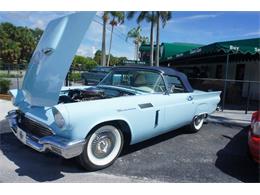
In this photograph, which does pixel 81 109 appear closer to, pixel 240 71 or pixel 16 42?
pixel 240 71

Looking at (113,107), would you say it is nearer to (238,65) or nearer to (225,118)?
(225,118)

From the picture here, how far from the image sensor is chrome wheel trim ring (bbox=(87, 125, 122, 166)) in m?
3.32

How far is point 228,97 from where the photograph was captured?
34.6ft

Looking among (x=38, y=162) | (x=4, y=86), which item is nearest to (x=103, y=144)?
(x=38, y=162)

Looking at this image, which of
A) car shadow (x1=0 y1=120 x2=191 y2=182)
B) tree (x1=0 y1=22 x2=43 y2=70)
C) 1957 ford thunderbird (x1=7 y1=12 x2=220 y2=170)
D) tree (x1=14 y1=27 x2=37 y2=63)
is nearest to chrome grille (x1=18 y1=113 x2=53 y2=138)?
1957 ford thunderbird (x1=7 y1=12 x2=220 y2=170)

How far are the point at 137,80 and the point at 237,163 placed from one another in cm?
226

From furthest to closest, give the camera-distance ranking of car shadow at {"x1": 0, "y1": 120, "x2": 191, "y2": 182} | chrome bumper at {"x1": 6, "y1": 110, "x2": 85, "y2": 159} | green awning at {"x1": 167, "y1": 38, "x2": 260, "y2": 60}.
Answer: green awning at {"x1": 167, "y1": 38, "x2": 260, "y2": 60}, car shadow at {"x1": 0, "y1": 120, "x2": 191, "y2": 182}, chrome bumper at {"x1": 6, "y1": 110, "x2": 85, "y2": 159}

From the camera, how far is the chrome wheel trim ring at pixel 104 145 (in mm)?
3316

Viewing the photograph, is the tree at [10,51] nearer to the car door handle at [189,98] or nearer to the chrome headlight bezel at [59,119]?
the car door handle at [189,98]

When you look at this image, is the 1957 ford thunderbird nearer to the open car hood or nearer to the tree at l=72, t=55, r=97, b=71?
the open car hood

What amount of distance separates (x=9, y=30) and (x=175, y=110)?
5394 centimetres

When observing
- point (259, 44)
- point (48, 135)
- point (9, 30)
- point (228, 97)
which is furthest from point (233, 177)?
point (9, 30)

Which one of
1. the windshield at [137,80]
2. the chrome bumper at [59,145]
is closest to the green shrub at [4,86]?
the windshield at [137,80]

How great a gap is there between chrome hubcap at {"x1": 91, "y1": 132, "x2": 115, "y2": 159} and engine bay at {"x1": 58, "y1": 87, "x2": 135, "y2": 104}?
0.74 m
